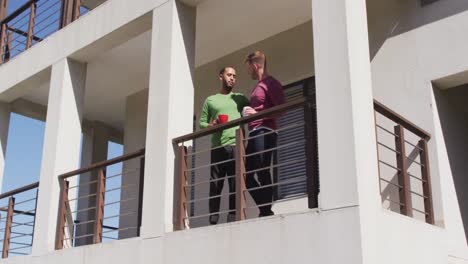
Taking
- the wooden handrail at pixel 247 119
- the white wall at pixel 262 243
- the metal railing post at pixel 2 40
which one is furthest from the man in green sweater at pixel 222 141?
the metal railing post at pixel 2 40

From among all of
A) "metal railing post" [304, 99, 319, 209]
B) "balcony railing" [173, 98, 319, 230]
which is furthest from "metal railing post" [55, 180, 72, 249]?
"metal railing post" [304, 99, 319, 209]

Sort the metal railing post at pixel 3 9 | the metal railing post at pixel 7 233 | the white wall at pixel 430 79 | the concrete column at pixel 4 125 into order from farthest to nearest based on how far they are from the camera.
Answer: the metal railing post at pixel 3 9, the concrete column at pixel 4 125, the metal railing post at pixel 7 233, the white wall at pixel 430 79

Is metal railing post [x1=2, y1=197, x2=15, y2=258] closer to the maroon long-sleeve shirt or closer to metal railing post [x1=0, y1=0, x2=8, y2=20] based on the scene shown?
metal railing post [x1=0, y1=0, x2=8, y2=20]

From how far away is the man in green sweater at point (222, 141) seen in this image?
6.06 meters

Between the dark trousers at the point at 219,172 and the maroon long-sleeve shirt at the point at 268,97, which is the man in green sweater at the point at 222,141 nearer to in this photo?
the dark trousers at the point at 219,172

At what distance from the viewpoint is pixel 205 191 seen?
28.3ft

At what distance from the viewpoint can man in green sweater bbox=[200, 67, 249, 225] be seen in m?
6.06

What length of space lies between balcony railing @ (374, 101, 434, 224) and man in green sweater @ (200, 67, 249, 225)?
143cm

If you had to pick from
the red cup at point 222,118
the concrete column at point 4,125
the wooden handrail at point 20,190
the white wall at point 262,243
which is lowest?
the white wall at point 262,243

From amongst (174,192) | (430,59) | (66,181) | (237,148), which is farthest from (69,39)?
(430,59)

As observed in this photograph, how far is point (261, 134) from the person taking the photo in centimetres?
559

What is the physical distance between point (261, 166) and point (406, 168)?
1.27m

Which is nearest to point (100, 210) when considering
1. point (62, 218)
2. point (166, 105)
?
point (62, 218)

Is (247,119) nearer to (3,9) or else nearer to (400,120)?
(400,120)
